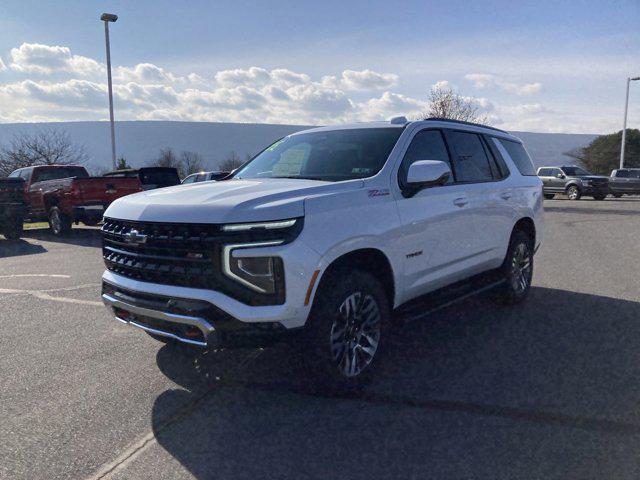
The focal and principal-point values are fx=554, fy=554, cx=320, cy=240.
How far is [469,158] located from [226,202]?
2.88m

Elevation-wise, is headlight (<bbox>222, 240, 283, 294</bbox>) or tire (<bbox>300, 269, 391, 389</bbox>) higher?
headlight (<bbox>222, 240, 283, 294</bbox>)

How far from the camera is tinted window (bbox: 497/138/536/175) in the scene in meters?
6.32

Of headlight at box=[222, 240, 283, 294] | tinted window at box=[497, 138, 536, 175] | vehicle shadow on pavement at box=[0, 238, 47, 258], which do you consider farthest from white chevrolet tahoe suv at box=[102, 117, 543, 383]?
vehicle shadow on pavement at box=[0, 238, 47, 258]

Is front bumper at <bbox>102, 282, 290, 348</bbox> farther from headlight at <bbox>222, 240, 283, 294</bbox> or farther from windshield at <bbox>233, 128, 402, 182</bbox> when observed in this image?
windshield at <bbox>233, 128, 402, 182</bbox>

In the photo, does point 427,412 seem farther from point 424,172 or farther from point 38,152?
point 38,152

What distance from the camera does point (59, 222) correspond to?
14.0m

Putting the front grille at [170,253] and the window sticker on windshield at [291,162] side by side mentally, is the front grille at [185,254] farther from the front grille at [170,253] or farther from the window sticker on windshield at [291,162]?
the window sticker on windshield at [291,162]

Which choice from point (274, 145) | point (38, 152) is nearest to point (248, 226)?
point (274, 145)

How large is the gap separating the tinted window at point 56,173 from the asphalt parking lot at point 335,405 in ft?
37.1

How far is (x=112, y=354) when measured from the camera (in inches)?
179

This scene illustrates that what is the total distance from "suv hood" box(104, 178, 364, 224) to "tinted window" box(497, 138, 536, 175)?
3.17m

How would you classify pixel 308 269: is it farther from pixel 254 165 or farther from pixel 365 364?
pixel 254 165

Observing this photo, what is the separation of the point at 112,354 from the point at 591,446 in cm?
354

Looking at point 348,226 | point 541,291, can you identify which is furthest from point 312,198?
point 541,291
